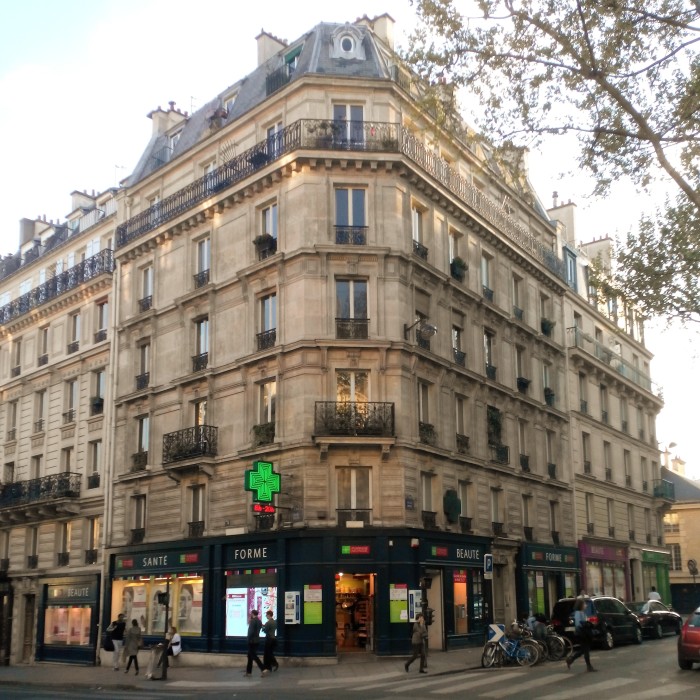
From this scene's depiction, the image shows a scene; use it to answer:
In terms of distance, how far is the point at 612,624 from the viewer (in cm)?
2789

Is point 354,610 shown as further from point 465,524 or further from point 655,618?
point 655,618

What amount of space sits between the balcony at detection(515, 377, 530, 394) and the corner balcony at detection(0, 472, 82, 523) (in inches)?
682

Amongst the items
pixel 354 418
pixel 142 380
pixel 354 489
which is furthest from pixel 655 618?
pixel 142 380

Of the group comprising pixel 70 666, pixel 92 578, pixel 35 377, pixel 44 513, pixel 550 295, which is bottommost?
pixel 70 666

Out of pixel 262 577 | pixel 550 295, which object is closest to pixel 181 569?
pixel 262 577

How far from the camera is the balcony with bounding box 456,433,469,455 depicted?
30.9 meters

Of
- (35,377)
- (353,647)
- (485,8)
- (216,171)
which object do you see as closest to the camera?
(485,8)

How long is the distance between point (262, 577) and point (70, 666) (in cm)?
990

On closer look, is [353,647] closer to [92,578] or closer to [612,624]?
[612,624]

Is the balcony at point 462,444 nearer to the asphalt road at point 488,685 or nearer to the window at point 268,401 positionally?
the window at point 268,401

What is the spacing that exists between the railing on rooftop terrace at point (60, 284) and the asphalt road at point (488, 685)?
17833 millimetres

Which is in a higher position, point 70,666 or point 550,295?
point 550,295

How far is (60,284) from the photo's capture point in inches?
1575

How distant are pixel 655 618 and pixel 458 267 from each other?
46.3 ft
